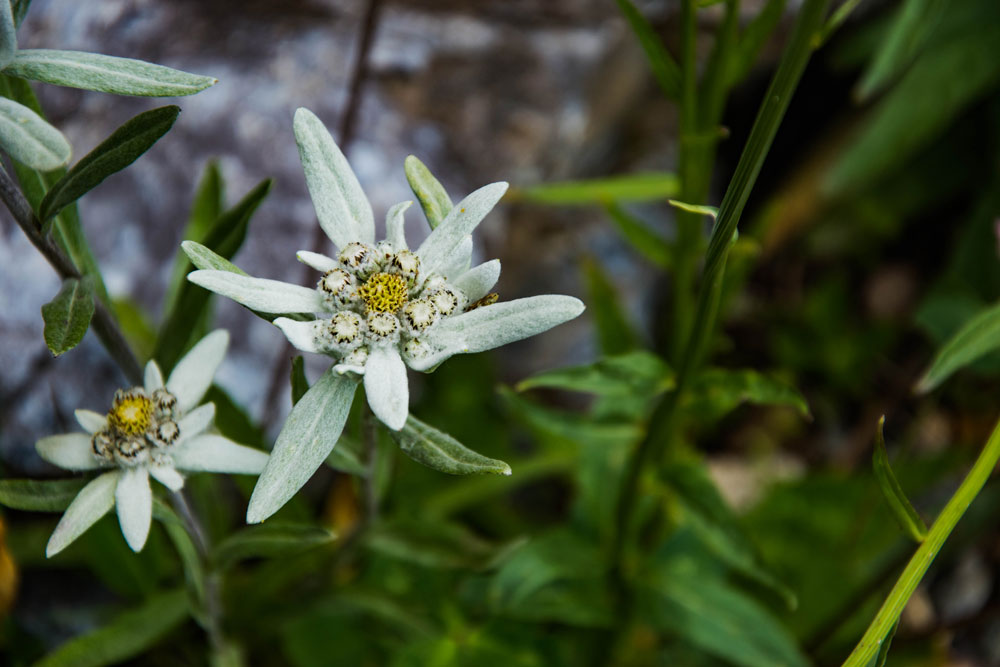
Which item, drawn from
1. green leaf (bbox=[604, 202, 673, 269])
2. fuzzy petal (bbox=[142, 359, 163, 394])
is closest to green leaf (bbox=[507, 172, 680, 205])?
green leaf (bbox=[604, 202, 673, 269])

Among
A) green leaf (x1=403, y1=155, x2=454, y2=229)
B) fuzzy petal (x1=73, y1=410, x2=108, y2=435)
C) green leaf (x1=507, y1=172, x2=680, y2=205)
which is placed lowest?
fuzzy petal (x1=73, y1=410, x2=108, y2=435)

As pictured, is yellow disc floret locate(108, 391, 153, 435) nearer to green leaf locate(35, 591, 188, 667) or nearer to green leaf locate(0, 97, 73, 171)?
green leaf locate(0, 97, 73, 171)

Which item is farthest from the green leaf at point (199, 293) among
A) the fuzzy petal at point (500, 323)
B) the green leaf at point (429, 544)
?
the green leaf at point (429, 544)

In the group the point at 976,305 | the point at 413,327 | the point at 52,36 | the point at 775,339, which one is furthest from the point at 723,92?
the point at 52,36

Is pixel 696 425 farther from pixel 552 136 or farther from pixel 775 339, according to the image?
pixel 552 136

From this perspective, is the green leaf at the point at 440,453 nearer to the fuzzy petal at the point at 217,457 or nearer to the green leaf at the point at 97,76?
the fuzzy petal at the point at 217,457

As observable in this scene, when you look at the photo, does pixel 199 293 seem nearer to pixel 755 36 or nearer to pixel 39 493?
pixel 39 493

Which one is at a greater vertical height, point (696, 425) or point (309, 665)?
point (696, 425)
